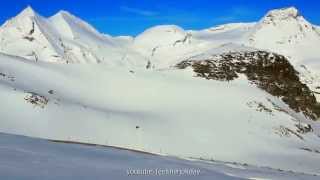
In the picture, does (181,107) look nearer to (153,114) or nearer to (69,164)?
(153,114)

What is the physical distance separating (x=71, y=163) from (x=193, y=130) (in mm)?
17737

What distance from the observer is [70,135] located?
22.4m

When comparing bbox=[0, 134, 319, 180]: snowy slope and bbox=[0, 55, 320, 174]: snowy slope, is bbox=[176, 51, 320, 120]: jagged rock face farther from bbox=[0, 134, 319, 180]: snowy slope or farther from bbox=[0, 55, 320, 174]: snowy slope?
bbox=[0, 134, 319, 180]: snowy slope

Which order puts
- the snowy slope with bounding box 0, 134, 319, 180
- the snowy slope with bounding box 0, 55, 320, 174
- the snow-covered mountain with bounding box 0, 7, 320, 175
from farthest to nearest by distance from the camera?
1. the snow-covered mountain with bounding box 0, 7, 320, 175
2. the snowy slope with bounding box 0, 55, 320, 174
3. the snowy slope with bounding box 0, 134, 319, 180

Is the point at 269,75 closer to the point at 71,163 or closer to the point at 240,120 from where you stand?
the point at 240,120

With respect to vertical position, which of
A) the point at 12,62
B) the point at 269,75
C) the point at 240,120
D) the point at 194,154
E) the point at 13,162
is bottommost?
the point at 13,162

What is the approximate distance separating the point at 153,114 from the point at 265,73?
641 inches

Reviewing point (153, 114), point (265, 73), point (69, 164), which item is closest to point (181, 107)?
point (153, 114)

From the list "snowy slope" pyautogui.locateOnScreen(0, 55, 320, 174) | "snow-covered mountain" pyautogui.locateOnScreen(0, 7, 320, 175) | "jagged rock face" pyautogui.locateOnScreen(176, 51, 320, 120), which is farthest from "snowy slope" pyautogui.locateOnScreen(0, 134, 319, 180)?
"jagged rock face" pyautogui.locateOnScreen(176, 51, 320, 120)

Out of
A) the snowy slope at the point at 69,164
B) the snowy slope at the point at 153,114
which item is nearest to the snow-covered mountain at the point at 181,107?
the snowy slope at the point at 153,114

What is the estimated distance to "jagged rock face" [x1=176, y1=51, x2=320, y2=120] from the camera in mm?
39000

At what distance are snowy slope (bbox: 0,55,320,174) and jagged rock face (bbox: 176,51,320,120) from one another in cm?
136

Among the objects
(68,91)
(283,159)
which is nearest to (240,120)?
(283,159)

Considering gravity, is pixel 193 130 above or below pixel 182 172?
above
